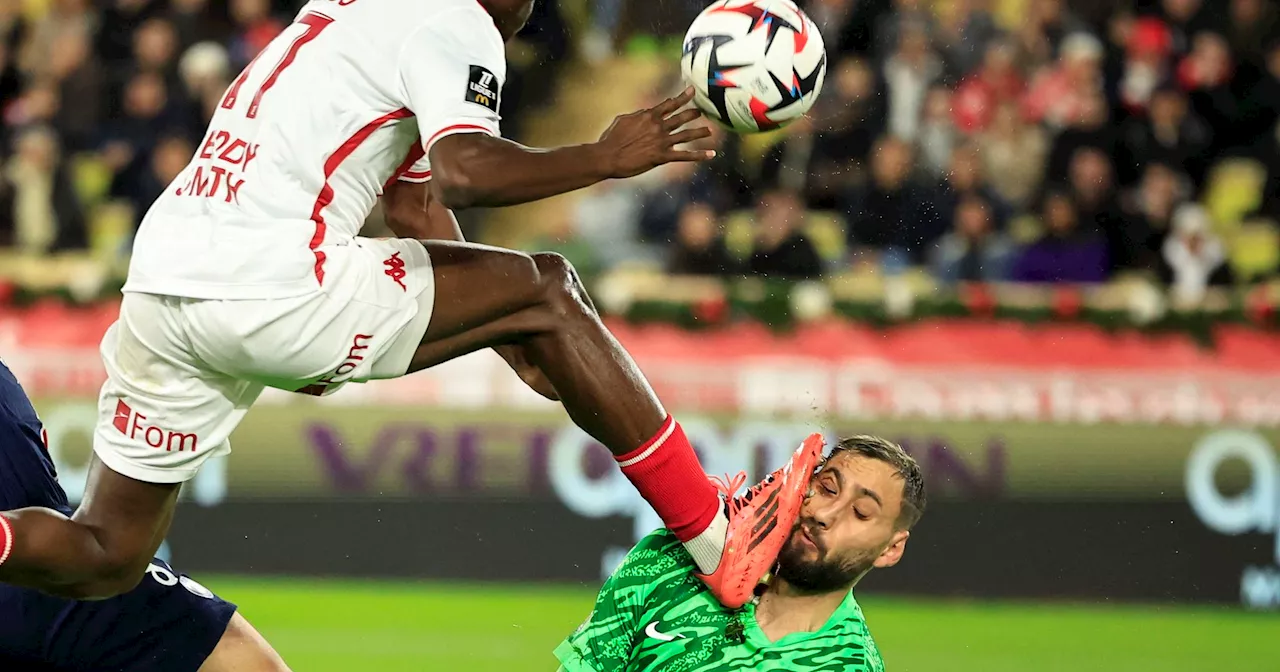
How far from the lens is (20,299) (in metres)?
9.11

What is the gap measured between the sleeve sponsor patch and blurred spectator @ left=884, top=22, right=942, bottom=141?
6.90 meters

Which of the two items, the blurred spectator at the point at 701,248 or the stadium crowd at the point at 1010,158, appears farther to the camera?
the stadium crowd at the point at 1010,158

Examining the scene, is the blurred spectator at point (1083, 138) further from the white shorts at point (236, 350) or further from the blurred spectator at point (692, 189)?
the white shorts at point (236, 350)

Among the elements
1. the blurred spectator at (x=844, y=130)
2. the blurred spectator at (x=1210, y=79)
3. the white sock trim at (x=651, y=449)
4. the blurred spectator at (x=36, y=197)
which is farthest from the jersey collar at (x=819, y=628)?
the blurred spectator at (x=1210, y=79)

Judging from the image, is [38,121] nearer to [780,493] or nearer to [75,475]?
[75,475]

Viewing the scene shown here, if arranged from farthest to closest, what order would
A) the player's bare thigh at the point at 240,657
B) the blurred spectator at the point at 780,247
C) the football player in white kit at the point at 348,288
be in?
the blurred spectator at the point at 780,247 → the player's bare thigh at the point at 240,657 → the football player in white kit at the point at 348,288

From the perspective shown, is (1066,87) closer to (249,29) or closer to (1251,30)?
(1251,30)

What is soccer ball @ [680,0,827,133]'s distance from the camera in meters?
4.27

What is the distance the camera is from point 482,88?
3.93m

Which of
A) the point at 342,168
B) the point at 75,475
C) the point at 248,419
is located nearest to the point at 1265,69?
the point at 248,419

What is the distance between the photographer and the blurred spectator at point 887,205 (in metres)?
9.93

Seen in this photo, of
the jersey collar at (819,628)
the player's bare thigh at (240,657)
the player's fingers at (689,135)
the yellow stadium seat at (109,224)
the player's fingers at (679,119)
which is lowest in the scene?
the player's bare thigh at (240,657)

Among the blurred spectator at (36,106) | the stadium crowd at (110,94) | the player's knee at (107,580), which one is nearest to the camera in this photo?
the player's knee at (107,580)

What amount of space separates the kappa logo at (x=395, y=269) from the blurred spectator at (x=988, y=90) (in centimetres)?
722
